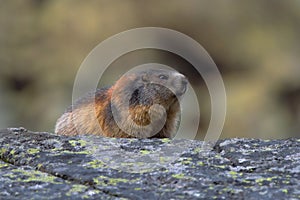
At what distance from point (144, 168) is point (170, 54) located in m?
12.3

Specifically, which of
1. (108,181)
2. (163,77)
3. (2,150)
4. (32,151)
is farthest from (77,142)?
(163,77)

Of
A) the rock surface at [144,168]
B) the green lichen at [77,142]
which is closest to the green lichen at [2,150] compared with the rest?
the rock surface at [144,168]

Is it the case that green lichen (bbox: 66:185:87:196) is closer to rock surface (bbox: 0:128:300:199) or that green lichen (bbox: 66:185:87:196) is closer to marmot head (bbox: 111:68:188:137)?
rock surface (bbox: 0:128:300:199)

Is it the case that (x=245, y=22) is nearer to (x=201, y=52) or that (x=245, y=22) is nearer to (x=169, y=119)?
(x=201, y=52)

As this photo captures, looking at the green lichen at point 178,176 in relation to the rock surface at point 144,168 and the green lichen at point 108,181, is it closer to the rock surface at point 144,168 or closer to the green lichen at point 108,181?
the rock surface at point 144,168

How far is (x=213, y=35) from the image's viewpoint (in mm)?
16672

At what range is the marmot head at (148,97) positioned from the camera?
723cm

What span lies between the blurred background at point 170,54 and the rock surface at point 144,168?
10.0 meters

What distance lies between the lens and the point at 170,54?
53.5 ft

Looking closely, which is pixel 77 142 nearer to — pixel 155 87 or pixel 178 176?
pixel 178 176

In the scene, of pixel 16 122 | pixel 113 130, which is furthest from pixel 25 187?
pixel 16 122

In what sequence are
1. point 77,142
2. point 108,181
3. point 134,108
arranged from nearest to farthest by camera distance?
point 108,181, point 77,142, point 134,108

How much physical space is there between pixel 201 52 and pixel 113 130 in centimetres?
925

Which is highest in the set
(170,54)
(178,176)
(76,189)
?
(170,54)
